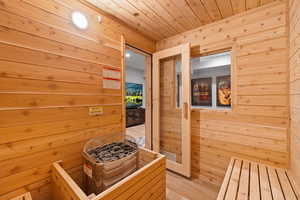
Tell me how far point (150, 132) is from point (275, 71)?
6.89 ft

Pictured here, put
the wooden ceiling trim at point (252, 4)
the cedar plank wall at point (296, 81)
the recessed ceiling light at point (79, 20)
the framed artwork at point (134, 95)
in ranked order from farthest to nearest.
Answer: the framed artwork at point (134, 95) → the wooden ceiling trim at point (252, 4) → the recessed ceiling light at point (79, 20) → the cedar plank wall at point (296, 81)

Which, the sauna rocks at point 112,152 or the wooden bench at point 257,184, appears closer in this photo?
the wooden bench at point 257,184

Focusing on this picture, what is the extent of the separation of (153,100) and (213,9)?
5.36 ft

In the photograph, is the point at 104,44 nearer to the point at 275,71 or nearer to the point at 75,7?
the point at 75,7

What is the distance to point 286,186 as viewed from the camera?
1.11 m

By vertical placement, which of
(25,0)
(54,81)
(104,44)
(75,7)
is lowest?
(54,81)

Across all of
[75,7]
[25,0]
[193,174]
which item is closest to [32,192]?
[25,0]

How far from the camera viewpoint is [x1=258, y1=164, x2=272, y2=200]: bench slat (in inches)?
39.7

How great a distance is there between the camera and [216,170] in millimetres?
1839

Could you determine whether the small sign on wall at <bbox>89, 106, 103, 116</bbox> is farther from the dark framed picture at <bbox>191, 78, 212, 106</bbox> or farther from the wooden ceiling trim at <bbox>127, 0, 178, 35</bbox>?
the dark framed picture at <bbox>191, 78, 212, 106</bbox>

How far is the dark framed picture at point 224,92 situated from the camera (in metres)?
2.64

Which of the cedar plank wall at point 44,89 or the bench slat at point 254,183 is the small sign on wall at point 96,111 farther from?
the bench slat at point 254,183

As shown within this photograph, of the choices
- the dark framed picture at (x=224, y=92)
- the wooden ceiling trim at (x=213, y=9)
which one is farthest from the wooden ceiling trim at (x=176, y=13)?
the dark framed picture at (x=224, y=92)

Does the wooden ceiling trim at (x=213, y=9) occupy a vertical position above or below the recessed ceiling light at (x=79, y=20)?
above
